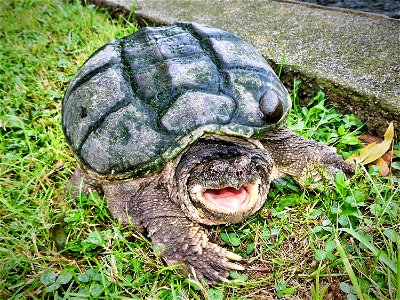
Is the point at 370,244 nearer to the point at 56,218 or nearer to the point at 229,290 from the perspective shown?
the point at 229,290

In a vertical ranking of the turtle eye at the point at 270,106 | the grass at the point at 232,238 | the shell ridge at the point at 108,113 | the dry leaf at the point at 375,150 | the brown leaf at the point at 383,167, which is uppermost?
the turtle eye at the point at 270,106

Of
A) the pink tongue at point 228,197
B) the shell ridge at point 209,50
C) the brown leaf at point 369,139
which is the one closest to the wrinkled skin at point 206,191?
the pink tongue at point 228,197

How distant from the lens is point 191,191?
1.98 meters

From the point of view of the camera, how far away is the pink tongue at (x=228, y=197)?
1.99m

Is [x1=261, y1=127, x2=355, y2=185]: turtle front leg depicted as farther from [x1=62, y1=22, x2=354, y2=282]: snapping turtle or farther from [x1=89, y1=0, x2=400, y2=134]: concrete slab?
[x1=89, y1=0, x2=400, y2=134]: concrete slab

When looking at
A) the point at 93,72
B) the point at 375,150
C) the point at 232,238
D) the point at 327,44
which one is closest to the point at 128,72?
the point at 93,72

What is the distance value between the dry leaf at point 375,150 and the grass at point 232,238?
0.24ft

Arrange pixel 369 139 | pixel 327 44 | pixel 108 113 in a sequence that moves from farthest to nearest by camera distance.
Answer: pixel 327 44 → pixel 369 139 → pixel 108 113

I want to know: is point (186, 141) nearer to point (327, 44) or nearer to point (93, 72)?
point (93, 72)

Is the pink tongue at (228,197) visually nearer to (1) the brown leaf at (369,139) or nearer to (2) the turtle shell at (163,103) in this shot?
(2) the turtle shell at (163,103)

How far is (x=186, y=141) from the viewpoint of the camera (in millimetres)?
1865

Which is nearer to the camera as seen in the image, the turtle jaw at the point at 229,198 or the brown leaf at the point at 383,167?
the turtle jaw at the point at 229,198

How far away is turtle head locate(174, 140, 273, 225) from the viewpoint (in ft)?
6.16

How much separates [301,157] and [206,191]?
0.59 meters
